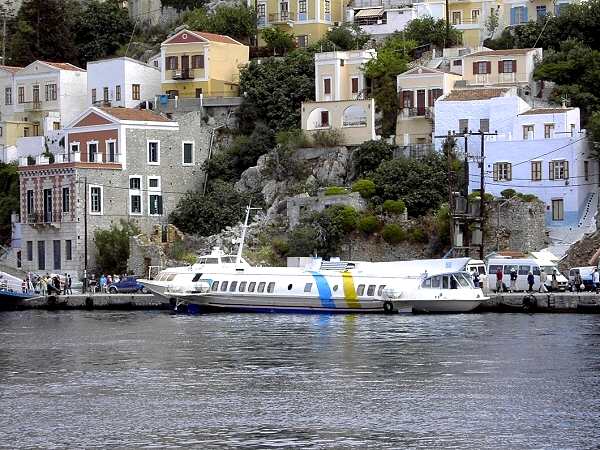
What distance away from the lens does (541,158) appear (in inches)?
2862

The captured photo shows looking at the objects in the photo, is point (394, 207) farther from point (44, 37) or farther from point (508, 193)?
point (44, 37)

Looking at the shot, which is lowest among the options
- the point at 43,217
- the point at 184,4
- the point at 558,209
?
the point at 558,209

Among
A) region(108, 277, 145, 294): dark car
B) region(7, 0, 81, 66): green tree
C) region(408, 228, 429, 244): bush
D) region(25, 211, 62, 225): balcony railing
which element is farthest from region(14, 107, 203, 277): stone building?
region(408, 228, 429, 244): bush

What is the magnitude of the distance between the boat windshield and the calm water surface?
9.95ft

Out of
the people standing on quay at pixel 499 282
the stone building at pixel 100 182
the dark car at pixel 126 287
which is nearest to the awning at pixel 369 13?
the stone building at pixel 100 182

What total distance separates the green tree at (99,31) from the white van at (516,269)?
45.2 m

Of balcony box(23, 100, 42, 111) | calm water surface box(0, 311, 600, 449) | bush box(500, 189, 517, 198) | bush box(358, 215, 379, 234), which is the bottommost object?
calm water surface box(0, 311, 600, 449)

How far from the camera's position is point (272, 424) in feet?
118

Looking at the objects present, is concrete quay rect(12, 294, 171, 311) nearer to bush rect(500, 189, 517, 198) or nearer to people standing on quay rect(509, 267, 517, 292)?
people standing on quay rect(509, 267, 517, 292)

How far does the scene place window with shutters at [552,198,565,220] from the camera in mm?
72250

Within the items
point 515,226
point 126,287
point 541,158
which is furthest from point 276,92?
point 515,226

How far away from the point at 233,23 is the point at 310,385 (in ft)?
186

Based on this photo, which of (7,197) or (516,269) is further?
(7,197)

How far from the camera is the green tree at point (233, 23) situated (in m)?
95.1
